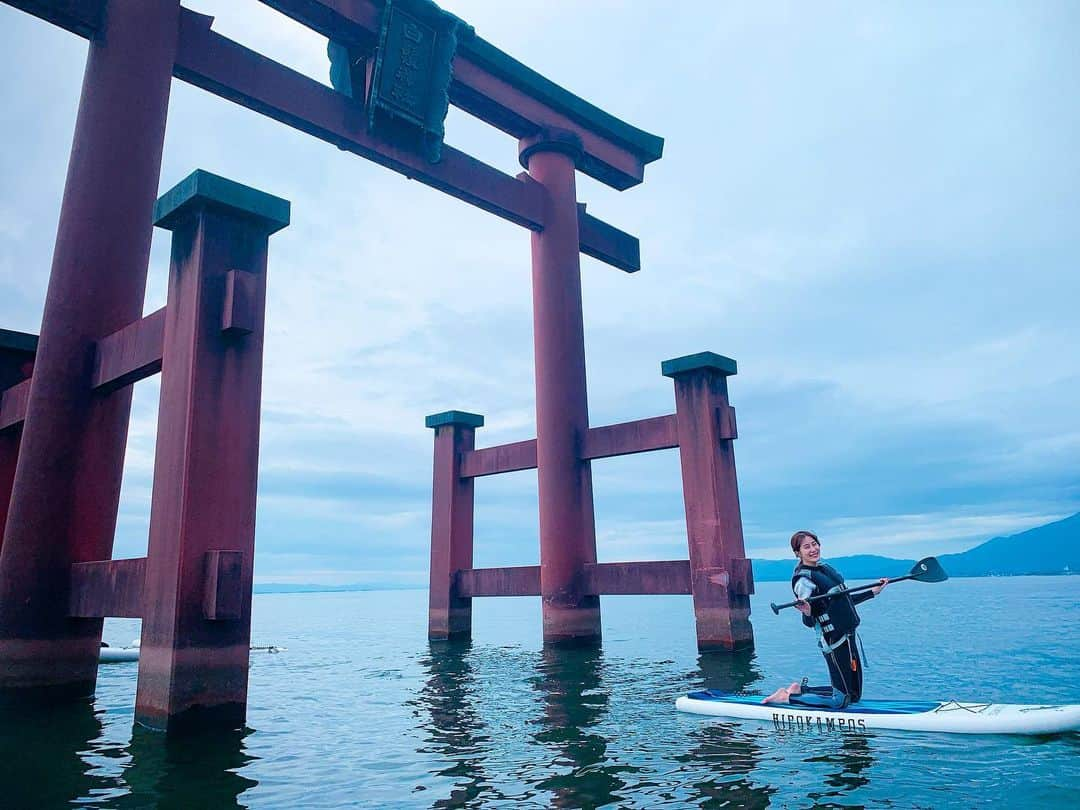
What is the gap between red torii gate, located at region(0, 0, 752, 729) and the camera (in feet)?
25.7

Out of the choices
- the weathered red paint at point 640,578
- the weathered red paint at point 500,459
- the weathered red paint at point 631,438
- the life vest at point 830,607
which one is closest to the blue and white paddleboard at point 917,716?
the life vest at point 830,607

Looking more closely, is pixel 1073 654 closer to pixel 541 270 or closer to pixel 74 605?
pixel 541 270

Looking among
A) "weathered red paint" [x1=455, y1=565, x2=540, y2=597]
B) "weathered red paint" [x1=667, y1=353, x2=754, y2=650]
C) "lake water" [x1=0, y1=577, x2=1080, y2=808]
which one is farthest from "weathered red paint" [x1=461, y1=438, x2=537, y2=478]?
"lake water" [x1=0, y1=577, x2=1080, y2=808]

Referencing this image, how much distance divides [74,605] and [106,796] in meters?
4.59

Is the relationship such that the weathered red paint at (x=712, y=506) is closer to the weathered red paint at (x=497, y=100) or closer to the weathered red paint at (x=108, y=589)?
the weathered red paint at (x=497, y=100)

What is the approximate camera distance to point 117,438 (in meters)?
10.4

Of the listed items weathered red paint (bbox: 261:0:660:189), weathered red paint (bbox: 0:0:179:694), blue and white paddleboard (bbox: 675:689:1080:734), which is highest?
weathered red paint (bbox: 261:0:660:189)

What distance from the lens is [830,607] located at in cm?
762

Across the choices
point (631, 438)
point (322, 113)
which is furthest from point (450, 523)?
point (322, 113)

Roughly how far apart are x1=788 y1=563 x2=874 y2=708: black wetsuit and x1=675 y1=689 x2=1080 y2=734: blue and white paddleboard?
192 mm

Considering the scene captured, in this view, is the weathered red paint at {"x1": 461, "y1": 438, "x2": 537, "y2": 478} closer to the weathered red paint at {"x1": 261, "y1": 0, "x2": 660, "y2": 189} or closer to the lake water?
the lake water

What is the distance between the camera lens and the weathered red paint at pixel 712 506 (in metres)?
14.2

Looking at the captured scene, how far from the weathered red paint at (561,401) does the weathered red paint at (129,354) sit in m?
8.89

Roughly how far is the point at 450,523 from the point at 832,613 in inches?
478
